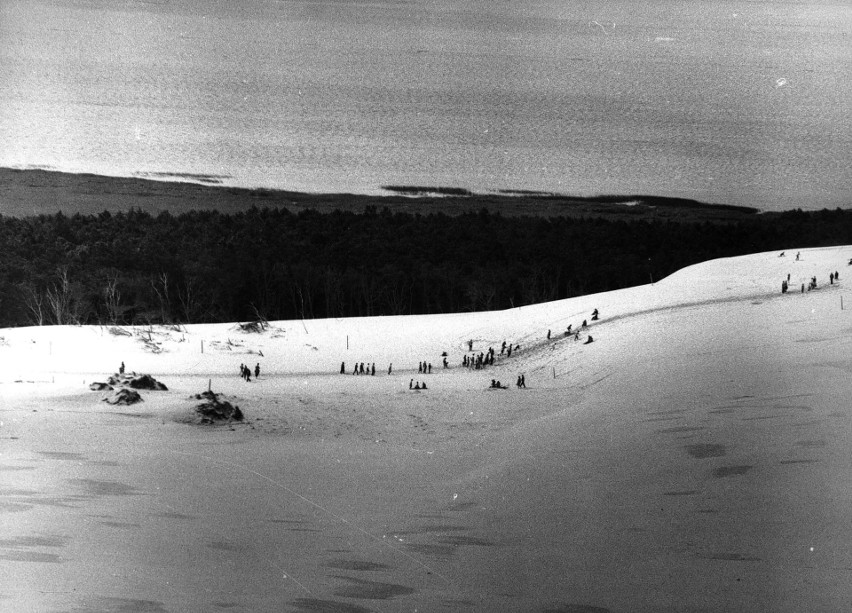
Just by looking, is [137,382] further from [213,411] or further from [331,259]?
[331,259]

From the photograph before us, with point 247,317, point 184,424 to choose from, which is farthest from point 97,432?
point 247,317

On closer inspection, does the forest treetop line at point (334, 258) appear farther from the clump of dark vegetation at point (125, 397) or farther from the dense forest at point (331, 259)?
the clump of dark vegetation at point (125, 397)

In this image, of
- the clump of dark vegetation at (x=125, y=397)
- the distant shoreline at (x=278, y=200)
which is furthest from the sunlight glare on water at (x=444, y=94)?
the clump of dark vegetation at (x=125, y=397)

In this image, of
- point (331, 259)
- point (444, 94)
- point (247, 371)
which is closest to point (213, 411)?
point (247, 371)

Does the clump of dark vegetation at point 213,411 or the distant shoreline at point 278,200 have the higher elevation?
the distant shoreline at point 278,200

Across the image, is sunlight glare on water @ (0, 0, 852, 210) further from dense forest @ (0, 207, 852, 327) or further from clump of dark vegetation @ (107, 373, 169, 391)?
clump of dark vegetation @ (107, 373, 169, 391)

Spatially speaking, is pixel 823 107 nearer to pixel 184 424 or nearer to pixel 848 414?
pixel 848 414
